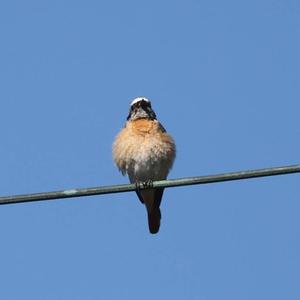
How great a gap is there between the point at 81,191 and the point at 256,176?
5.04ft

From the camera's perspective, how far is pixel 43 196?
8031mm

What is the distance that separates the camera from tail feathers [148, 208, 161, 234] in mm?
12914

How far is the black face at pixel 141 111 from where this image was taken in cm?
1280

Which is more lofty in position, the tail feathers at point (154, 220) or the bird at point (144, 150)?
the bird at point (144, 150)

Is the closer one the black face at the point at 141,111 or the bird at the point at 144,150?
the bird at the point at 144,150

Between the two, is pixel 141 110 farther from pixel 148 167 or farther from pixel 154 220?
pixel 154 220

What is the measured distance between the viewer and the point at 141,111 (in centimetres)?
1286

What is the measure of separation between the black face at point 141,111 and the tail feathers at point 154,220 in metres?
1.31

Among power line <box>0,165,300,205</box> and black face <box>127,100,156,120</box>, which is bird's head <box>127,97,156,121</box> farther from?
power line <box>0,165,300,205</box>

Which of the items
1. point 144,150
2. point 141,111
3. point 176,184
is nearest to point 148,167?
point 144,150

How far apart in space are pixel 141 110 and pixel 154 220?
1530 millimetres

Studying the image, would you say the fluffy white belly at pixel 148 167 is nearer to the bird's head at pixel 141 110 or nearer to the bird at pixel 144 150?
the bird at pixel 144 150

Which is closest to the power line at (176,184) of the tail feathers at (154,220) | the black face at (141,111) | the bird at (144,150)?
the bird at (144,150)

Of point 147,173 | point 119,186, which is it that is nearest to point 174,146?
point 147,173
